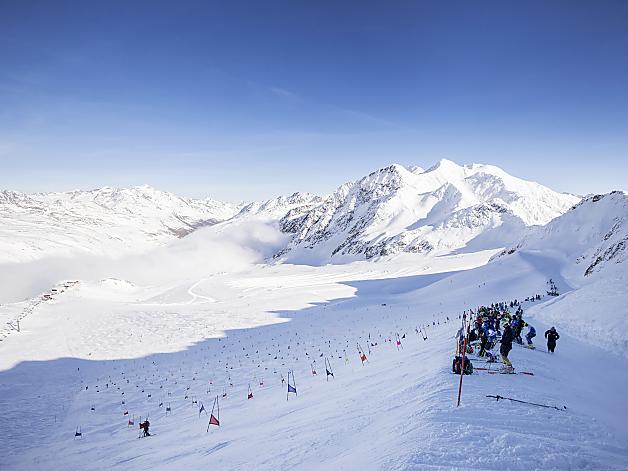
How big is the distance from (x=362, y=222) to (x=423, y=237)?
48514 mm

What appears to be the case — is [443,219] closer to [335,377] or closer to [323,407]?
[335,377]

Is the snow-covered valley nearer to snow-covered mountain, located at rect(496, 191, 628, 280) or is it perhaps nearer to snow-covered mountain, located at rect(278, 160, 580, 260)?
snow-covered mountain, located at rect(496, 191, 628, 280)

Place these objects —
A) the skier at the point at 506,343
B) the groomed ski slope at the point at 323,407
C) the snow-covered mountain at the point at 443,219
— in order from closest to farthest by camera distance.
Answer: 1. the groomed ski slope at the point at 323,407
2. the skier at the point at 506,343
3. the snow-covered mountain at the point at 443,219

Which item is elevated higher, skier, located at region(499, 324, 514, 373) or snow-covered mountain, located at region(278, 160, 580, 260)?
snow-covered mountain, located at region(278, 160, 580, 260)

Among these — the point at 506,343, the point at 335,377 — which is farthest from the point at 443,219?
the point at 506,343

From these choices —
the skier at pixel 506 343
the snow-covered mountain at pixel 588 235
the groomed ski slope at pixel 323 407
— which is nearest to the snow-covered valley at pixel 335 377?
the groomed ski slope at pixel 323 407

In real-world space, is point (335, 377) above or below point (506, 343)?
below

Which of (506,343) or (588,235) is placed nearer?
(506,343)

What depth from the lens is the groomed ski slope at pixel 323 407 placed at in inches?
297

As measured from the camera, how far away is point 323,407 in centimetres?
1298

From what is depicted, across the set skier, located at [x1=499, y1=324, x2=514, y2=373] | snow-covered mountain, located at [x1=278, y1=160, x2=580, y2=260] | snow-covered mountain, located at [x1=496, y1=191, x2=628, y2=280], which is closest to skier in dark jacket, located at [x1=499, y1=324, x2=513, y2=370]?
skier, located at [x1=499, y1=324, x2=514, y2=373]

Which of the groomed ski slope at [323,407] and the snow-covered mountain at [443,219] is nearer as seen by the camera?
the groomed ski slope at [323,407]

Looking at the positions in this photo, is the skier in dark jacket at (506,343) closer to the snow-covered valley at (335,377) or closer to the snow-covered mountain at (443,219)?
the snow-covered valley at (335,377)

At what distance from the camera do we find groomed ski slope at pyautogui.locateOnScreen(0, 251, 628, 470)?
24.8ft
